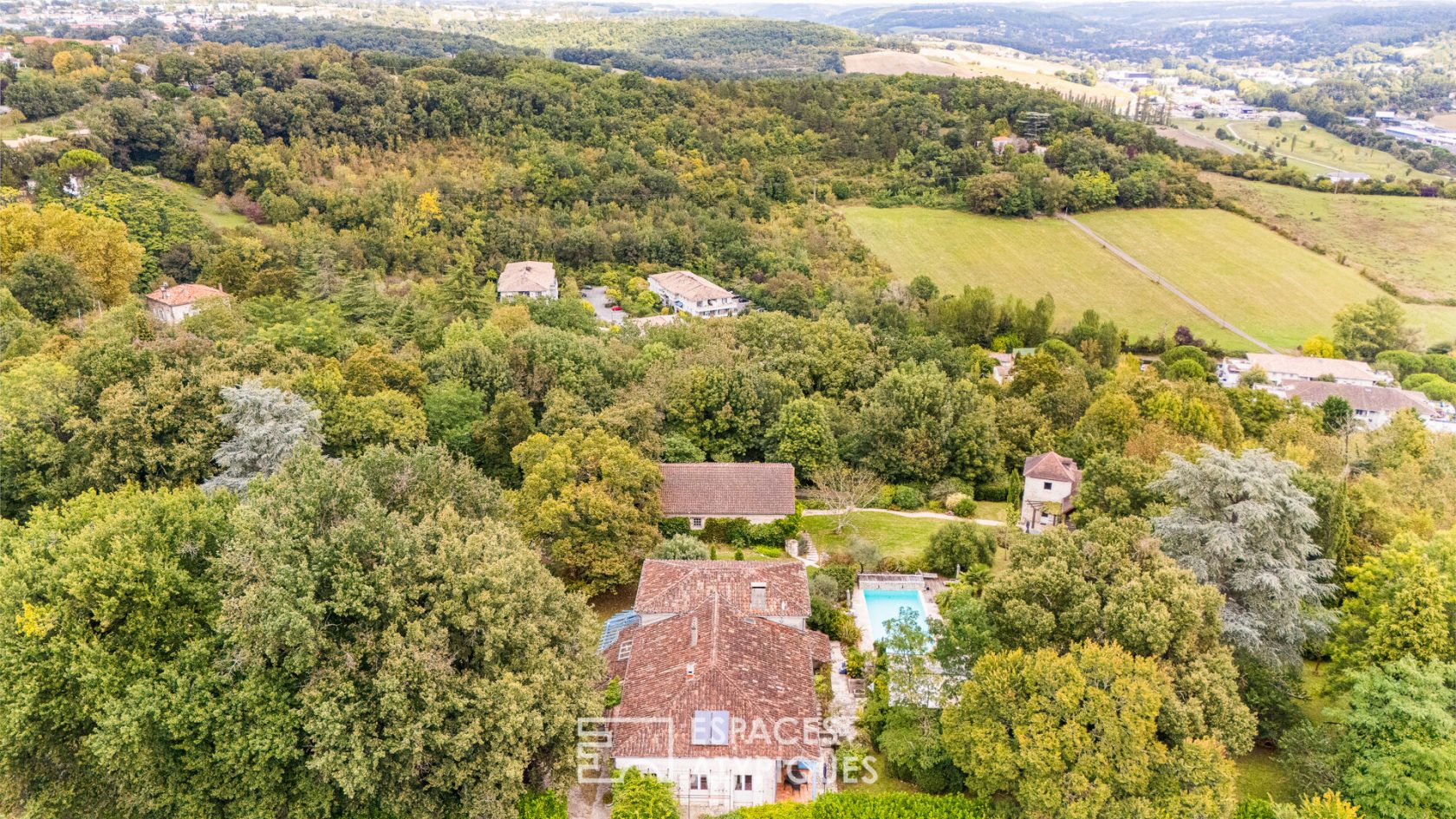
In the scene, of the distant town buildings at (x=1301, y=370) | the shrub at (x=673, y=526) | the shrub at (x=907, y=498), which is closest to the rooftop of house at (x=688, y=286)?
the shrub at (x=907, y=498)

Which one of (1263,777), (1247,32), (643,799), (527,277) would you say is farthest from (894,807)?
(1247,32)

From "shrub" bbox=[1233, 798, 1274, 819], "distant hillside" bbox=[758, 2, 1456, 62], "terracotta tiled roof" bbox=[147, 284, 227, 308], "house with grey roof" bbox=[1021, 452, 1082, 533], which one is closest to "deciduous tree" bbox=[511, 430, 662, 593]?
"house with grey roof" bbox=[1021, 452, 1082, 533]

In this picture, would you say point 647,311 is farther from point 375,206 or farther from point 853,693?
point 853,693

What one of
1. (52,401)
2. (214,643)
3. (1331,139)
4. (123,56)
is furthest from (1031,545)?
(1331,139)

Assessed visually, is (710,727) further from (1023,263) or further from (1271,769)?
(1023,263)

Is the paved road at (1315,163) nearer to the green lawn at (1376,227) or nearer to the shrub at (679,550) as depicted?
the green lawn at (1376,227)
